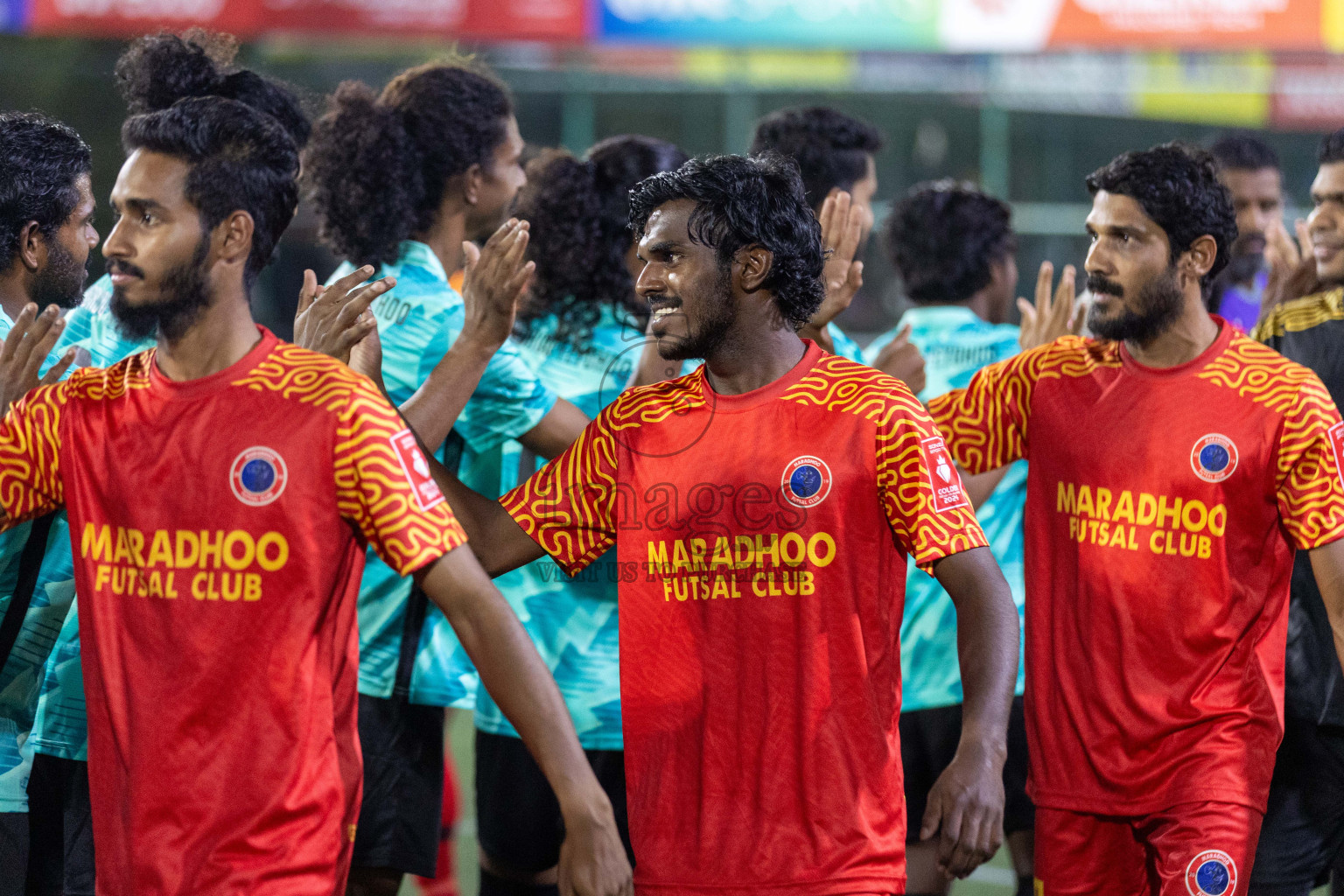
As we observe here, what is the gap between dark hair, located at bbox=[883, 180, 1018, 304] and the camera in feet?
17.4

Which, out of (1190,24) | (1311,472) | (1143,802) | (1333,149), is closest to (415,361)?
(1143,802)

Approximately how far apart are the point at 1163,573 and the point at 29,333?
2442mm

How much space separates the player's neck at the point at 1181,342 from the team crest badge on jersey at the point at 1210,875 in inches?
43.8

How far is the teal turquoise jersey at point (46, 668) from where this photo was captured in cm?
326

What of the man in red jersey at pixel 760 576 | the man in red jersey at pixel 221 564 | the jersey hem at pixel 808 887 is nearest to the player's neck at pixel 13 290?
the man in red jersey at pixel 221 564

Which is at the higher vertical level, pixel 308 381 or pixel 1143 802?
pixel 308 381

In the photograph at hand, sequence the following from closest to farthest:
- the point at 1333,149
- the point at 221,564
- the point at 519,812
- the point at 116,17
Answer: the point at 221,564 < the point at 519,812 < the point at 1333,149 < the point at 116,17

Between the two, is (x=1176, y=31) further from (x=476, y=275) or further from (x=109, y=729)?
(x=109, y=729)

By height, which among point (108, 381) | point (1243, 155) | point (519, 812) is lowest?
point (519, 812)

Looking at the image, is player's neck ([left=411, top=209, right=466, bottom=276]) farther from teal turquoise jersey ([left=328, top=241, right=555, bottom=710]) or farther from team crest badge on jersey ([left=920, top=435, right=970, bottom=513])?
team crest badge on jersey ([left=920, top=435, right=970, bottom=513])

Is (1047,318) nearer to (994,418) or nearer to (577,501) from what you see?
(994,418)

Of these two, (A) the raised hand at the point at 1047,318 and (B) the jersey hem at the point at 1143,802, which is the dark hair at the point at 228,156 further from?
(A) the raised hand at the point at 1047,318

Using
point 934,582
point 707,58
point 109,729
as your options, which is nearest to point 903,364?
point 934,582

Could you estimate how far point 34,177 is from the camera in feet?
11.2
